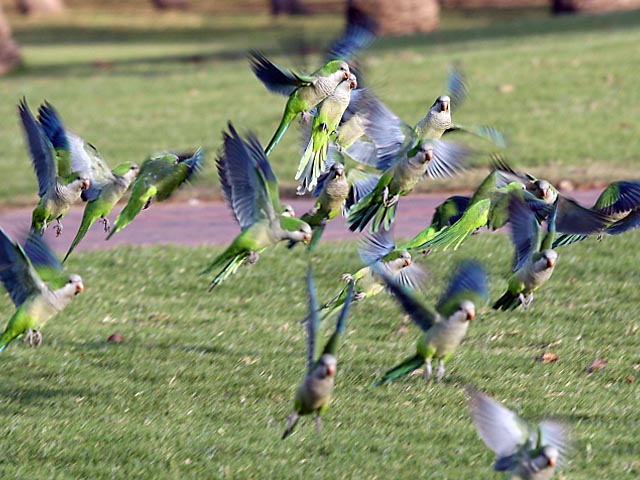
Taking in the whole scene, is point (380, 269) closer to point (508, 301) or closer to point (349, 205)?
point (349, 205)

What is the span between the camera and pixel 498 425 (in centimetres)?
475

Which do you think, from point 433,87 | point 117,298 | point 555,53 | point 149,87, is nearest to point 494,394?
point 117,298

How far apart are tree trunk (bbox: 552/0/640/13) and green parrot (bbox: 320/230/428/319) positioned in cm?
2277

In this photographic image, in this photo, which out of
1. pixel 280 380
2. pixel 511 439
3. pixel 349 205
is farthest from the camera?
pixel 280 380

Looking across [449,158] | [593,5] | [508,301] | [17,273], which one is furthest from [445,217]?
[593,5]

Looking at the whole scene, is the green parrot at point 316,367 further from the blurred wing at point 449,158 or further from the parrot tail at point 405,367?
the blurred wing at point 449,158

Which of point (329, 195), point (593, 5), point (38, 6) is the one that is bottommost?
point (38, 6)

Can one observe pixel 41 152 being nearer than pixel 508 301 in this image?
Yes

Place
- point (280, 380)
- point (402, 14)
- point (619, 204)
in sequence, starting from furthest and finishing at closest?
point (402, 14) < point (280, 380) < point (619, 204)

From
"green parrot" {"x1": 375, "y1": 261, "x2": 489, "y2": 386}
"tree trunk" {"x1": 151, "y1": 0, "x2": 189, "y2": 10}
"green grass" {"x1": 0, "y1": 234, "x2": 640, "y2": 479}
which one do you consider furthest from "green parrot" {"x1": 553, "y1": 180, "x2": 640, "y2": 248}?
"tree trunk" {"x1": 151, "y1": 0, "x2": 189, "y2": 10}

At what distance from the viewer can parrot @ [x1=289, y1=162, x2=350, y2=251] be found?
17.1 feet

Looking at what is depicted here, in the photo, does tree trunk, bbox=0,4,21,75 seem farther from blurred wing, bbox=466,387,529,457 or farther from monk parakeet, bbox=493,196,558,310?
blurred wing, bbox=466,387,529,457

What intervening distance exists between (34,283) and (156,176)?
29.2 inches

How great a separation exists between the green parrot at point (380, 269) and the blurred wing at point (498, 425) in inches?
34.6
